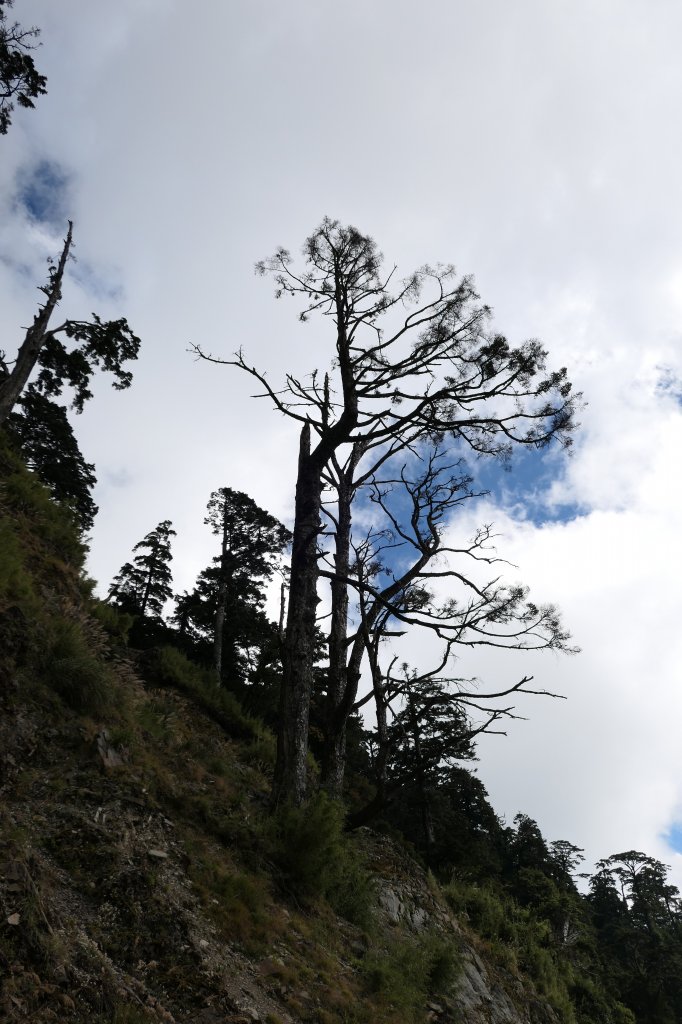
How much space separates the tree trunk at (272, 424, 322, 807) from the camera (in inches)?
258

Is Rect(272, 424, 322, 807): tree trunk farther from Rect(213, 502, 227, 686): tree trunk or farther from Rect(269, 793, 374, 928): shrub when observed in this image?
Rect(213, 502, 227, 686): tree trunk

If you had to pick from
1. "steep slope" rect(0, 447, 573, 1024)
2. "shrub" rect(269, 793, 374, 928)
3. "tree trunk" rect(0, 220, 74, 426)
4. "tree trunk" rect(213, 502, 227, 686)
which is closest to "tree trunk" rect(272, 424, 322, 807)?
"shrub" rect(269, 793, 374, 928)

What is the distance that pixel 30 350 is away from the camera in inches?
599

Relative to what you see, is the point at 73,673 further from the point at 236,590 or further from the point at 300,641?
the point at 236,590

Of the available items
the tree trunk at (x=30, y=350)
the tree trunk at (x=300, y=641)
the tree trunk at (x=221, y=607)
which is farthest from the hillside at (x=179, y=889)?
the tree trunk at (x=221, y=607)

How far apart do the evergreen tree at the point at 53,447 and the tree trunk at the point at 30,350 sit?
8240 millimetres

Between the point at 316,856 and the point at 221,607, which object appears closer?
the point at 316,856

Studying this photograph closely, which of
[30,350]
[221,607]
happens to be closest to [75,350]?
[30,350]

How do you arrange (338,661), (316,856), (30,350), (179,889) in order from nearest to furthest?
(179,889) < (316,856) < (338,661) < (30,350)

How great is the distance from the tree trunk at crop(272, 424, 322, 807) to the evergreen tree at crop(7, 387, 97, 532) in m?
18.5

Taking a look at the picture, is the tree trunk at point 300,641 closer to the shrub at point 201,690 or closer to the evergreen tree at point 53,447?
the shrub at point 201,690

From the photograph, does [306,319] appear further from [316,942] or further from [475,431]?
[316,942]

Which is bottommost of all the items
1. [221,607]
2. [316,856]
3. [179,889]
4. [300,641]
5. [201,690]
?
[179,889]

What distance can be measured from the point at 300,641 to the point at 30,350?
12753 millimetres
